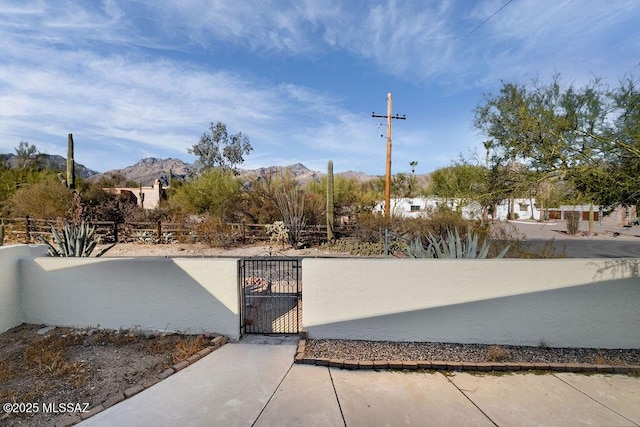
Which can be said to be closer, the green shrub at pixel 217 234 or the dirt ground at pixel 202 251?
the dirt ground at pixel 202 251

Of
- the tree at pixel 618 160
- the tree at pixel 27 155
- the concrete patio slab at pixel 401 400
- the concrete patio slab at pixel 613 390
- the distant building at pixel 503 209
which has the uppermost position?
the tree at pixel 27 155

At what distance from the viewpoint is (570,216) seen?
21.4 meters

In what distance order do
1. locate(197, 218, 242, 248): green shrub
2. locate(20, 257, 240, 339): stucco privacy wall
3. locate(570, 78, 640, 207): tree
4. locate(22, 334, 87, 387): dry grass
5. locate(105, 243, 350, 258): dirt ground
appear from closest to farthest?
locate(22, 334, 87, 387): dry grass < locate(20, 257, 240, 339): stucco privacy wall < locate(570, 78, 640, 207): tree < locate(105, 243, 350, 258): dirt ground < locate(197, 218, 242, 248): green shrub

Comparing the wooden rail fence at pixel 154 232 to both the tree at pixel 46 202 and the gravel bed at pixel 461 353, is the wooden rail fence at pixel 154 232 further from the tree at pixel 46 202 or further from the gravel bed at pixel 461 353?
the gravel bed at pixel 461 353

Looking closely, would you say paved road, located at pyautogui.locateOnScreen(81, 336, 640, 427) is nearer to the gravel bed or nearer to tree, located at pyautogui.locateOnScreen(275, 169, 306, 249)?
the gravel bed

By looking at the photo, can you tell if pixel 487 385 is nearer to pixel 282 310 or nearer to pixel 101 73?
pixel 282 310

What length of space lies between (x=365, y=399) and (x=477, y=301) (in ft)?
7.68

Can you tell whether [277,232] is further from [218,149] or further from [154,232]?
[218,149]

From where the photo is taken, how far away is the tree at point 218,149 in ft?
115

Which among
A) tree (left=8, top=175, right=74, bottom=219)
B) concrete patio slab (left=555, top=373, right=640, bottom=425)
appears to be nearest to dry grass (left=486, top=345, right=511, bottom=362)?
concrete patio slab (left=555, top=373, right=640, bottom=425)

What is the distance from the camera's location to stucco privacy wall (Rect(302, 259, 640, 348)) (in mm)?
4387

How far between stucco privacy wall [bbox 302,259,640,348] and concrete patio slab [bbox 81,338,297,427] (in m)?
1.05

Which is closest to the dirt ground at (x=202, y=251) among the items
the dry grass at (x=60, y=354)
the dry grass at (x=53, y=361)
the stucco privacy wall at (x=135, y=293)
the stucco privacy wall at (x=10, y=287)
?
the stucco privacy wall at (x=10, y=287)

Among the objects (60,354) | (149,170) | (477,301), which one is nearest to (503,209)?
(477,301)
